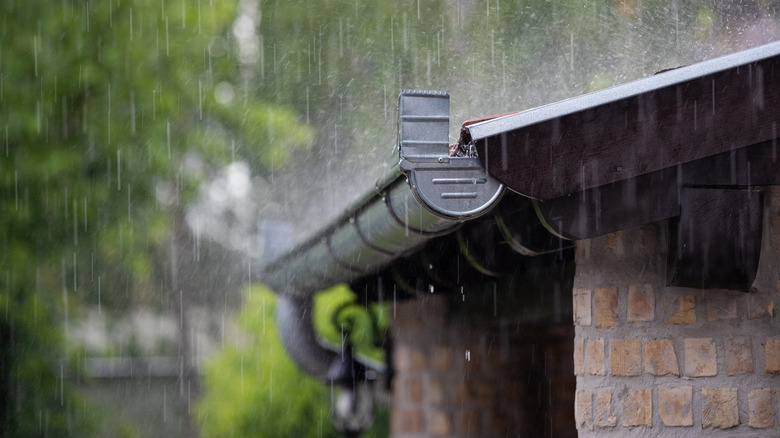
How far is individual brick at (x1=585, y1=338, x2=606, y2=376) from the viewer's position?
1574mm

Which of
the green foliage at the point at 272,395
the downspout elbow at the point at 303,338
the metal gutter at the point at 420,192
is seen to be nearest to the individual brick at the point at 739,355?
the metal gutter at the point at 420,192

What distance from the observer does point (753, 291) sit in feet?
5.17

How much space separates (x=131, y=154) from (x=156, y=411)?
478 cm

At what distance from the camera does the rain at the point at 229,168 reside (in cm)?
462

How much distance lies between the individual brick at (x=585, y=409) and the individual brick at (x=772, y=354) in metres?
0.37

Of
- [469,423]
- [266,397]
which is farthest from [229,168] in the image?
[469,423]

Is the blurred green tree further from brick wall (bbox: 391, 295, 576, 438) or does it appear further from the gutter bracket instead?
the gutter bracket

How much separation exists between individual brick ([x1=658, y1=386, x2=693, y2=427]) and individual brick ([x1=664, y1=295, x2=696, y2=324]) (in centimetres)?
14

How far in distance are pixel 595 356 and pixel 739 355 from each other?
29 cm

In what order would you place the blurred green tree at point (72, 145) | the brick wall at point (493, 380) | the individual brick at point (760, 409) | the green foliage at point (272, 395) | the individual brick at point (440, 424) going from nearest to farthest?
the individual brick at point (760, 409), the brick wall at point (493, 380), the individual brick at point (440, 424), the blurred green tree at point (72, 145), the green foliage at point (272, 395)

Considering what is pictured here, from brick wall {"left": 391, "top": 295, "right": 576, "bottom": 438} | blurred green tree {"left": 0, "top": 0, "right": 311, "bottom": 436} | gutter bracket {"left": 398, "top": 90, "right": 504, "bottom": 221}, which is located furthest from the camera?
blurred green tree {"left": 0, "top": 0, "right": 311, "bottom": 436}

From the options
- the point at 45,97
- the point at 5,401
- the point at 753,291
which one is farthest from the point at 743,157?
the point at 45,97

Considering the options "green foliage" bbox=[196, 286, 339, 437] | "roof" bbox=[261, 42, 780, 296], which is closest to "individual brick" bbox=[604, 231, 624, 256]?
"roof" bbox=[261, 42, 780, 296]

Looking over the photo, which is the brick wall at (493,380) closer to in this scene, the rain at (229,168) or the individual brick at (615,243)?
the rain at (229,168)
